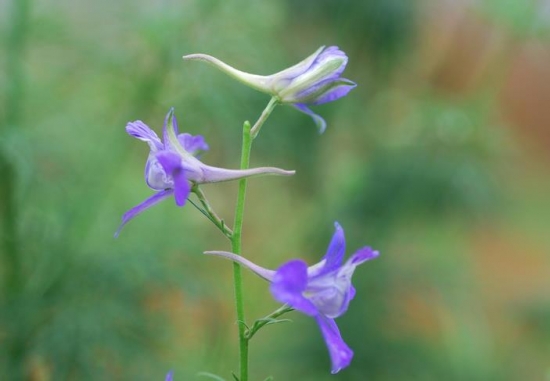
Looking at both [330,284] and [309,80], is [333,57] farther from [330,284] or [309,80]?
[330,284]

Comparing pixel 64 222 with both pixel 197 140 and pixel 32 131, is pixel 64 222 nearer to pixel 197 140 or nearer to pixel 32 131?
pixel 32 131

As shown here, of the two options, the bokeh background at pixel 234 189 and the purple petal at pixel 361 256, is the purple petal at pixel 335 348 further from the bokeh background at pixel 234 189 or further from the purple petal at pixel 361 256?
the bokeh background at pixel 234 189

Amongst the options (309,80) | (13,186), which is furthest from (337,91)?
(13,186)

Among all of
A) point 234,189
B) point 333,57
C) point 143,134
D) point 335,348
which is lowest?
point 234,189

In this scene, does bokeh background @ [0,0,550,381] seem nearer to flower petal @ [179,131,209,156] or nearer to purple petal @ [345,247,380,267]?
flower petal @ [179,131,209,156]

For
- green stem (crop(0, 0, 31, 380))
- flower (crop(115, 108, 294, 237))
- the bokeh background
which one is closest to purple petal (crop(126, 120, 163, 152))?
flower (crop(115, 108, 294, 237))

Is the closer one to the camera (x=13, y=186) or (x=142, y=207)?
(x=142, y=207)

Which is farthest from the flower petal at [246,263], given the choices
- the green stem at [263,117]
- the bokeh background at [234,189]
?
the bokeh background at [234,189]
